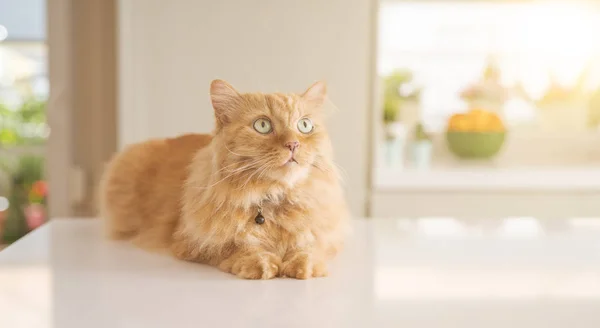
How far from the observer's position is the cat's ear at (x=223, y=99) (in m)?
1.05

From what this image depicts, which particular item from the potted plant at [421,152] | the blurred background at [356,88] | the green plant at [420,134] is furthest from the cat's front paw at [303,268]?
the green plant at [420,134]

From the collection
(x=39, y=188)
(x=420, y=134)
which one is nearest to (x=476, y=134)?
(x=420, y=134)

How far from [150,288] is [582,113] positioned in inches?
95.4

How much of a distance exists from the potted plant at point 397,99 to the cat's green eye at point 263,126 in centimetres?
160

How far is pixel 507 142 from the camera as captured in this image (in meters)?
2.73

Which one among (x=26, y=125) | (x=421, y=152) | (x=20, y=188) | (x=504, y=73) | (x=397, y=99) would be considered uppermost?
(x=504, y=73)

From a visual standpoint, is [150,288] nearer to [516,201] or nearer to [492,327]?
[492,327]

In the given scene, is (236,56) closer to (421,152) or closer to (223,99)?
(421,152)

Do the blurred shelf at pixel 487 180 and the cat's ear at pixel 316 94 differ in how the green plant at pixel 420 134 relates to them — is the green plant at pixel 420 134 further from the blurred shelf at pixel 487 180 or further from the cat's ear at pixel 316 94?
the cat's ear at pixel 316 94

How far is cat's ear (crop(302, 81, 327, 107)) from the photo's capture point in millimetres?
1114

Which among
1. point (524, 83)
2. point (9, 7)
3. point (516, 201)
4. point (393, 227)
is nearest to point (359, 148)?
point (516, 201)

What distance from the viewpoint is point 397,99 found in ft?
8.83

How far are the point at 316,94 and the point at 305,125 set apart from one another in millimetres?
83

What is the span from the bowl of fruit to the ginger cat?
4.91ft
